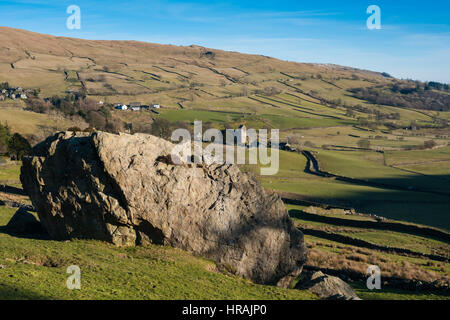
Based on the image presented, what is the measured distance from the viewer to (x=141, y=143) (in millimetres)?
24969

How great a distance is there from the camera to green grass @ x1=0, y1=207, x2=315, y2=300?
16.7 m

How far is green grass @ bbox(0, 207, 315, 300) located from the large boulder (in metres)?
1.05

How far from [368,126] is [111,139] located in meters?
151

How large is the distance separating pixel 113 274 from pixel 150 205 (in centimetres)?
528

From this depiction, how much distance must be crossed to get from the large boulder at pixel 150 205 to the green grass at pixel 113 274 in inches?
41.4

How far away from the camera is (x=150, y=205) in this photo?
2350 centimetres

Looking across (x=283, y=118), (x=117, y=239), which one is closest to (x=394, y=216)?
(x=117, y=239)

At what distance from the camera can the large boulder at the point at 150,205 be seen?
23438 millimetres

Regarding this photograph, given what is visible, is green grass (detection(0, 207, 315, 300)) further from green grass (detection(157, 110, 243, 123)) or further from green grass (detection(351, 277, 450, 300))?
green grass (detection(157, 110, 243, 123))

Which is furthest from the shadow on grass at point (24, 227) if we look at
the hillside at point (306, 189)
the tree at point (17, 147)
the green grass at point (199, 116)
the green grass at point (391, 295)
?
the green grass at point (199, 116)

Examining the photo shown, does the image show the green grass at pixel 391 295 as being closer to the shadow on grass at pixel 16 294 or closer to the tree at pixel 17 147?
the shadow on grass at pixel 16 294

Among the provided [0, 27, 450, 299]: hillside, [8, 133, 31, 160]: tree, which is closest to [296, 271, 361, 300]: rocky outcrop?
[0, 27, 450, 299]: hillside

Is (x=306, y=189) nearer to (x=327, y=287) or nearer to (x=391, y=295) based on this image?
(x=391, y=295)
